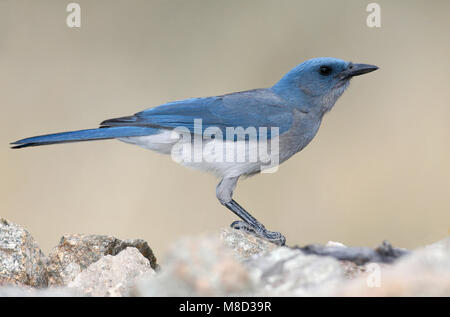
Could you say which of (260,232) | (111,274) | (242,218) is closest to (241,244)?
(111,274)

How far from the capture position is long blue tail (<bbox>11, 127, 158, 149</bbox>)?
3.74 metres

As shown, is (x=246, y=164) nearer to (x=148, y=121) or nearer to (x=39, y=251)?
(x=148, y=121)

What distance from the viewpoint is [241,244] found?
3186 mm

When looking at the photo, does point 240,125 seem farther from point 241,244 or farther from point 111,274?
point 111,274

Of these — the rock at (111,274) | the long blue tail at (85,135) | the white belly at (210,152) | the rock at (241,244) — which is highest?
the long blue tail at (85,135)

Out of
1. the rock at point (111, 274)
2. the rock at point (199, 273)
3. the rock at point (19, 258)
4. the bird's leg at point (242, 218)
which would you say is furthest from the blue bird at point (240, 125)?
the rock at point (199, 273)

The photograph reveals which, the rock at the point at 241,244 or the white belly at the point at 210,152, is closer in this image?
the rock at the point at 241,244

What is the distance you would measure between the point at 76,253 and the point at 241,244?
2.99ft

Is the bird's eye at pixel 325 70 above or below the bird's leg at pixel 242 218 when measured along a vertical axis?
above

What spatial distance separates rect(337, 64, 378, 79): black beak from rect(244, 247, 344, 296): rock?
2.45m

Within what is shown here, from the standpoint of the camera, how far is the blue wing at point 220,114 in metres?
4.18

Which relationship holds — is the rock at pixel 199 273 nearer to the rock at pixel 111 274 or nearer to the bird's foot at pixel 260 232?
the rock at pixel 111 274
